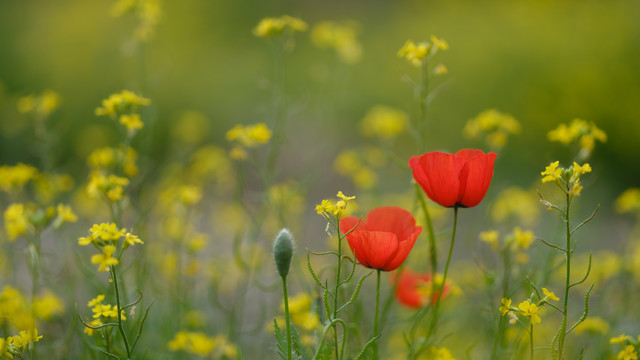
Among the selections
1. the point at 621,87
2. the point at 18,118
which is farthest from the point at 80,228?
the point at 621,87

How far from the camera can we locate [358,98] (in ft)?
22.1

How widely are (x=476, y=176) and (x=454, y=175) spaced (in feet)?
0.14

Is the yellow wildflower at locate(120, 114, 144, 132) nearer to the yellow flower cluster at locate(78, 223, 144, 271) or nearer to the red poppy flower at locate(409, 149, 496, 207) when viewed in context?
the yellow flower cluster at locate(78, 223, 144, 271)

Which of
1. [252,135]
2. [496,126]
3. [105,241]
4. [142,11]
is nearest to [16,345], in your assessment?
[105,241]

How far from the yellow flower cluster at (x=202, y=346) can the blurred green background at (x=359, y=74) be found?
240 centimetres

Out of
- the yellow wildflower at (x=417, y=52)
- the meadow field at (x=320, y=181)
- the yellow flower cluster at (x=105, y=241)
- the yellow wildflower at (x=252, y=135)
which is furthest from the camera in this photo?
the yellow wildflower at (x=252, y=135)

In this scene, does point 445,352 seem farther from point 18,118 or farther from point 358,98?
point 358,98

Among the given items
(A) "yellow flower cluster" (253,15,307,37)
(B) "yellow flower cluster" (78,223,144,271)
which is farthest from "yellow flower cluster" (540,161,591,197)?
(A) "yellow flower cluster" (253,15,307,37)

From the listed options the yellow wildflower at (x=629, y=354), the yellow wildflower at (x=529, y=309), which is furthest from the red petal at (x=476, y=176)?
the yellow wildflower at (x=629, y=354)

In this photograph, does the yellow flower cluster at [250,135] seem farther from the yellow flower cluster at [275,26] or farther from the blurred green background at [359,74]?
the blurred green background at [359,74]

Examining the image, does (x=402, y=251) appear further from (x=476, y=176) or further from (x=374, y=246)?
(x=476, y=176)

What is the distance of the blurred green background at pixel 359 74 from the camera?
5484 mm

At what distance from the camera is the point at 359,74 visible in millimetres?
7422

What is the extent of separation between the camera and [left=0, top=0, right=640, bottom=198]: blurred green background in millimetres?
5484
